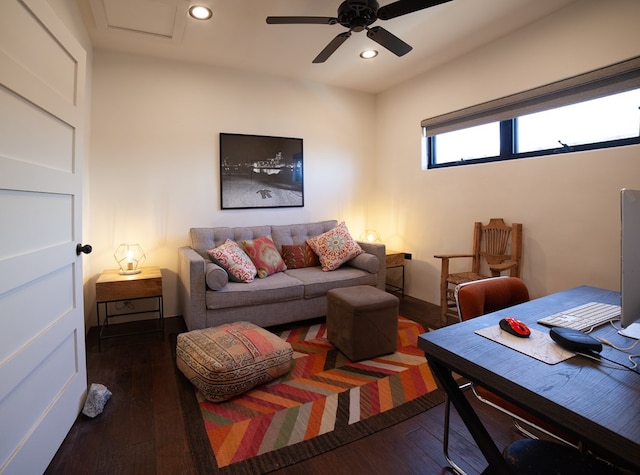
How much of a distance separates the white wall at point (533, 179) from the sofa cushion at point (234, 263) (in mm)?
2003

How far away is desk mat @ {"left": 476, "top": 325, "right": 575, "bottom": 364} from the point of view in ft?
3.01

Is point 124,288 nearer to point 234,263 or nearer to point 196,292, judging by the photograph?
point 196,292

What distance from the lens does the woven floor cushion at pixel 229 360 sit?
1913 mm

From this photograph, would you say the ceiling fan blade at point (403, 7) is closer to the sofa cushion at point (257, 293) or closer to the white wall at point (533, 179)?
the white wall at point (533, 179)

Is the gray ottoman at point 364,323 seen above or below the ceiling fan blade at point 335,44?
below

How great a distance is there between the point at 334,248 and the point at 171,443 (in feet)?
7.42

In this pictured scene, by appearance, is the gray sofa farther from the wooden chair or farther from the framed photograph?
the wooden chair

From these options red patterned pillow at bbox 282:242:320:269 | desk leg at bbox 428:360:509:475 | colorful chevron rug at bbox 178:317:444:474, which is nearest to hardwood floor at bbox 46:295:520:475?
colorful chevron rug at bbox 178:317:444:474

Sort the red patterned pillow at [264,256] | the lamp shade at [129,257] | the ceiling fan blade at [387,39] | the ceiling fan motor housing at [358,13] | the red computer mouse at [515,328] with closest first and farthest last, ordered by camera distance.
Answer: the red computer mouse at [515,328] → the ceiling fan motor housing at [358,13] → the ceiling fan blade at [387,39] → the lamp shade at [129,257] → the red patterned pillow at [264,256]

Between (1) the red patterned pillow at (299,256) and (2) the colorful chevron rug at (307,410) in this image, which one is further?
(1) the red patterned pillow at (299,256)

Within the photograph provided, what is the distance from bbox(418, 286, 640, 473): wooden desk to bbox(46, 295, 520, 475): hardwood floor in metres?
0.72

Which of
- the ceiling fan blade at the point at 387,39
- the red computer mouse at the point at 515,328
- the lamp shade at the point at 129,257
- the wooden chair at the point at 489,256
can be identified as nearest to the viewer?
the red computer mouse at the point at 515,328

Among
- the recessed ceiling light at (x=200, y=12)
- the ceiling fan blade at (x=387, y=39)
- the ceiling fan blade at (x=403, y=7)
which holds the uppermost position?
the recessed ceiling light at (x=200, y=12)

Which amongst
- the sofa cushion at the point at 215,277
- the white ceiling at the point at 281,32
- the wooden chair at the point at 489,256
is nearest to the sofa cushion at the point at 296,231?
the sofa cushion at the point at 215,277
